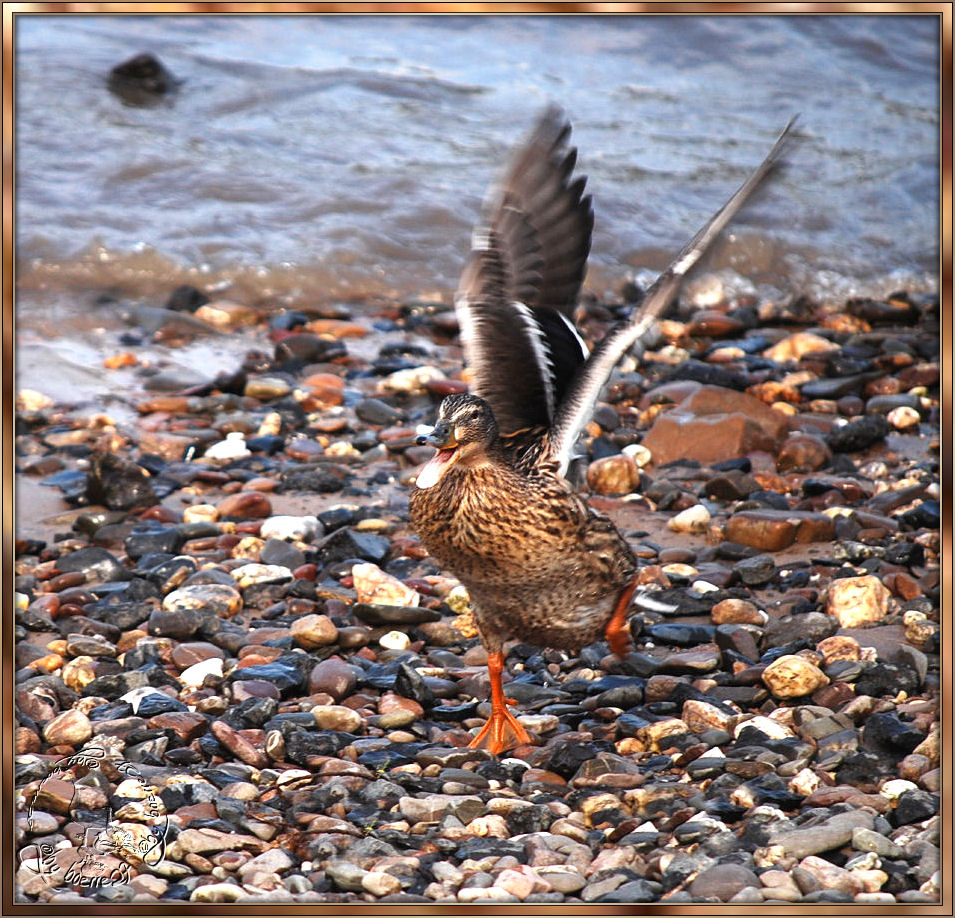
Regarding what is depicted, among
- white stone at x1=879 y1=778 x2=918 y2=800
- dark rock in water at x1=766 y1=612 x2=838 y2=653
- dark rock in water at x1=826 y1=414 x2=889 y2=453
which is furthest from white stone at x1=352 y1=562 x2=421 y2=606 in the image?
dark rock in water at x1=826 y1=414 x2=889 y2=453

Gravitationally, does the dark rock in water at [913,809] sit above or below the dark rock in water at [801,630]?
above

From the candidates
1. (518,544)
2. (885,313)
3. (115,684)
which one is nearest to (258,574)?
(115,684)

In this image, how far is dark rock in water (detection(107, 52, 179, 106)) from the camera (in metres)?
13.3

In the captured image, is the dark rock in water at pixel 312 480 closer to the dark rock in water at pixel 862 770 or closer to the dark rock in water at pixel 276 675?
the dark rock in water at pixel 276 675

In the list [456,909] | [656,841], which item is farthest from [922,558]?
[456,909]

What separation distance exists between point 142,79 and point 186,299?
5.05 m

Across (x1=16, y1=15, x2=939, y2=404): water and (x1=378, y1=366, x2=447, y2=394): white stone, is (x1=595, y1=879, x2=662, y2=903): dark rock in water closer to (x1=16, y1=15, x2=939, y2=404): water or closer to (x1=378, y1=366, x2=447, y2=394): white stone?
(x1=378, y1=366, x2=447, y2=394): white stone

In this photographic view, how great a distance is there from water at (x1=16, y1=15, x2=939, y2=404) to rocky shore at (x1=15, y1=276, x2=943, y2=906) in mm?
2037

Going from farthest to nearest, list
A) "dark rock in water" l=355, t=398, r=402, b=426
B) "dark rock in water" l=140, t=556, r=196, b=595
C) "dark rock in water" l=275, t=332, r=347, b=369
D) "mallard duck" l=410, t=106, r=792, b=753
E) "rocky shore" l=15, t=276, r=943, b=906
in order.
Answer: "dark rock in water" l=275, t=332, r=347, b=369, "dark rock in water" l=355, t=398, r=402, b=426, "dark rock in water" l=140, t=556, r=196, b=595, "mallard duck" l=410, t=106, r=792, b=753, "rocky shore" l=15, t=276, r=943, b=906

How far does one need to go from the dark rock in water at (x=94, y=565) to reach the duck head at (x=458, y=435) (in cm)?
204

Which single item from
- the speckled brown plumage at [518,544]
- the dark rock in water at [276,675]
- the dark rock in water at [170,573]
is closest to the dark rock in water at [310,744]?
the dark rock in water at [276,675]

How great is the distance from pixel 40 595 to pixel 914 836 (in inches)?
158

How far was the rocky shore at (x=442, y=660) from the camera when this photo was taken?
3.94 metres

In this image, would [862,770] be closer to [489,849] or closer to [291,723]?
[489,849]
